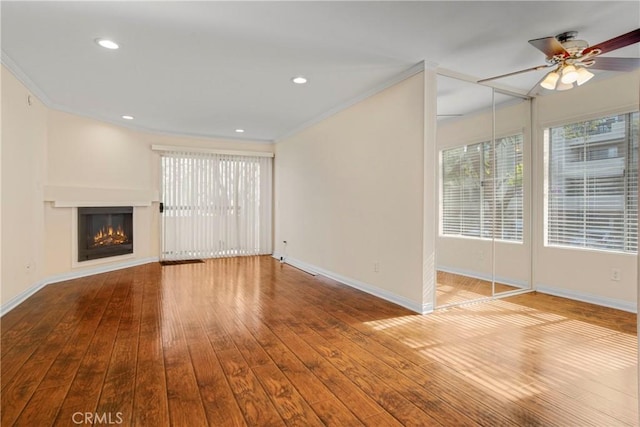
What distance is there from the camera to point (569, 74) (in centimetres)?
262

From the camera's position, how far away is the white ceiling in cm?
239

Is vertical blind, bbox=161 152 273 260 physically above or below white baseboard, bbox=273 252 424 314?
above

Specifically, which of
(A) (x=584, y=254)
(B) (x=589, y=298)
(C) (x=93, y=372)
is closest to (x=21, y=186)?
(C) (x=93, y=372)

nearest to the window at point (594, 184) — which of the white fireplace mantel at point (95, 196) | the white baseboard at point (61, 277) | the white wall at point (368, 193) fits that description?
the white wall at point (368, 193)

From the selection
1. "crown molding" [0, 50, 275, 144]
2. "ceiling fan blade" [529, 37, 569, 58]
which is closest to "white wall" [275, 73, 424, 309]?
"ceiling fan blade" [529, 37, 569, 58]

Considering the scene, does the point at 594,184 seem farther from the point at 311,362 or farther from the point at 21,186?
the point at 21,186

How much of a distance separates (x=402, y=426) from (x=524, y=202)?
3.65 m

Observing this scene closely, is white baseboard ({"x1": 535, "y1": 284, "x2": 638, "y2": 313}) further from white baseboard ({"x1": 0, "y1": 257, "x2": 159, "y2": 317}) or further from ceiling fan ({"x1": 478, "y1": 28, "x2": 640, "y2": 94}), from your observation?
white baseboard ({"x1": 0, "y1": 257, "x2": 159, "y2": 317})

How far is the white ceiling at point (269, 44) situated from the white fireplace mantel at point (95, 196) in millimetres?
1280

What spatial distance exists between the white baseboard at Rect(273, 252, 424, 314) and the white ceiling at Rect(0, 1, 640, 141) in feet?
8.07

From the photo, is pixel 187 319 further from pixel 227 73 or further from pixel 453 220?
pixel 453 220

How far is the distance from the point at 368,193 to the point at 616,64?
251 centimetres

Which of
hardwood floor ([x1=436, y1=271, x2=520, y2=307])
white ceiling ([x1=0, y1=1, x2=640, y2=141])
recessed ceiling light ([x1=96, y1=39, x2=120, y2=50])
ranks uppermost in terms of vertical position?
white ceiling ([x1=0, y1=1, x2=640, y2=141])

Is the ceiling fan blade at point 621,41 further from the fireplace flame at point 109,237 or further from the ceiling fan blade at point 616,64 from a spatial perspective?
the fireplace flame at point 109,237
